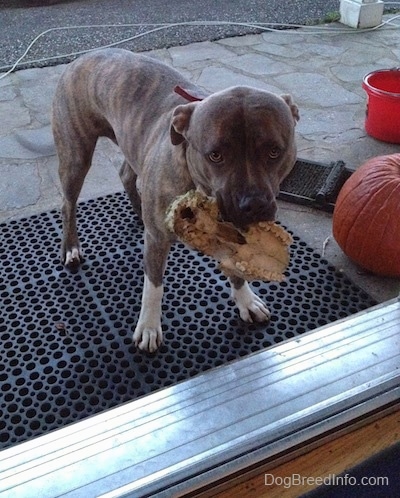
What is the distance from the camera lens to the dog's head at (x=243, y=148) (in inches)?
58.5

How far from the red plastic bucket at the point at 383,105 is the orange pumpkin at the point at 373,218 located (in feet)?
2.68

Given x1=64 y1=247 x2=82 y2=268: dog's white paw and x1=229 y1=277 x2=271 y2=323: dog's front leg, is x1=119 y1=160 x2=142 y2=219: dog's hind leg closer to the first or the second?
x1=64 y1=247 x2=82 y2=268: dog's white paw

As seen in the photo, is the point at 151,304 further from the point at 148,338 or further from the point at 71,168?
the point at 71,168

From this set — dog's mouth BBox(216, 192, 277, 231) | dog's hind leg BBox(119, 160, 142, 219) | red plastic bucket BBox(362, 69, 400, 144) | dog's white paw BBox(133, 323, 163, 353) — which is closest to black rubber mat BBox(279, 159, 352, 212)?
red plastic bucket BBox(362, 69, 400, 144)

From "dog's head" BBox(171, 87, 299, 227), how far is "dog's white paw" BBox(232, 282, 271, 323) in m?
0.55

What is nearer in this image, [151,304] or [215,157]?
[215,157]

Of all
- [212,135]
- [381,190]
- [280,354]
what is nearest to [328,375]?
[280,354]

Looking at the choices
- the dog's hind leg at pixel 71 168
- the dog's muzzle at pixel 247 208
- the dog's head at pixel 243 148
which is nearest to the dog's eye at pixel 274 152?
the dog's head at pixel 243 148

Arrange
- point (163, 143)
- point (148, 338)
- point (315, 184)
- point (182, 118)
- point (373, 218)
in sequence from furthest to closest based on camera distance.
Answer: point (315, 184)
point (373, 218)
point (148, 338)
point (163, 143)
point (182, 118)

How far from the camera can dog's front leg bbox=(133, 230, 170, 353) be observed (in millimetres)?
1915

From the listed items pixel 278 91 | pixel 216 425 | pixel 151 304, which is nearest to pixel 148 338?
pixel 151 304

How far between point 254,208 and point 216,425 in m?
0.53

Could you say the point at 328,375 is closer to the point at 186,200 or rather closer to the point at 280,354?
the point at 280,354

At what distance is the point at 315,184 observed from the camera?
9.02 ft
